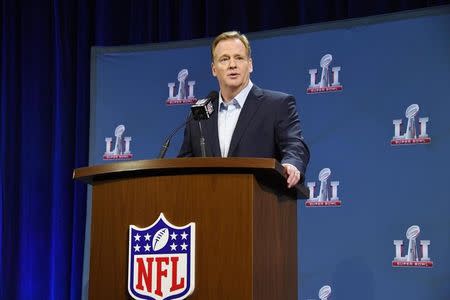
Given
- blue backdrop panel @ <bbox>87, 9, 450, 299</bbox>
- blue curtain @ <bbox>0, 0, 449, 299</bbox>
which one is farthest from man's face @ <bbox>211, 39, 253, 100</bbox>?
blue curtain @ <bbox>0, 0, 449, 299</bbox>

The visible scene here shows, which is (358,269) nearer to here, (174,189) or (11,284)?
(174,189)

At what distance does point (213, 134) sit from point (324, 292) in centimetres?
156

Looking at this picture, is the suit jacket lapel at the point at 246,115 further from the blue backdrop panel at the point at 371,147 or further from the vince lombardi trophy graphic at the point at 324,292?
the vince lombardi trophy graphic at the point at 324,292

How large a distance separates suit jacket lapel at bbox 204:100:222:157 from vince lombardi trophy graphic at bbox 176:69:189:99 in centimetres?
171

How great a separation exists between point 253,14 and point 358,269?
194 centimetres

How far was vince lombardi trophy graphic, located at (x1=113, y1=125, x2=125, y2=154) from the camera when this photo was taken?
409 cm

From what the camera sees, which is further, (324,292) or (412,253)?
(324,292)

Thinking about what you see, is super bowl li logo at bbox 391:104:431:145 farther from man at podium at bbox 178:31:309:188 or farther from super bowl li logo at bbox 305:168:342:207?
man at podium at bbox 178:31:309:188

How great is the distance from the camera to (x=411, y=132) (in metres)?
3.29

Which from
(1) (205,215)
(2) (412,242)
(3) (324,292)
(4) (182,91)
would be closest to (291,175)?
(1) (205,215)

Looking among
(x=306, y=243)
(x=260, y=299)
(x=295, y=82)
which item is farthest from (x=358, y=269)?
(x=260, y=299)

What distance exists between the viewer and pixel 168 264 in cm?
169

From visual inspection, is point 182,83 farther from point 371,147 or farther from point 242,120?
point 242,120

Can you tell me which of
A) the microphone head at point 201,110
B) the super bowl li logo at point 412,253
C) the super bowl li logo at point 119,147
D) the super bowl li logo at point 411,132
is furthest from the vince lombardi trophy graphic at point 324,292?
the microphone head at point 201,110
